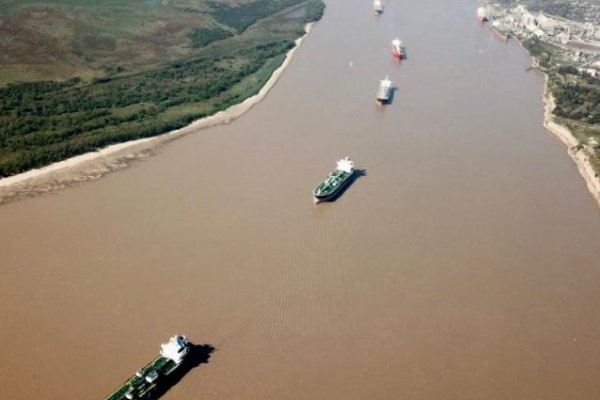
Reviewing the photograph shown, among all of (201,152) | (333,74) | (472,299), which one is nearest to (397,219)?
(472,299)

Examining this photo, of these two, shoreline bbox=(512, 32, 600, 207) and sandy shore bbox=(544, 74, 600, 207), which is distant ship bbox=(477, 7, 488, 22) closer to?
shoreline bbox=(512, 32, 600, 207)

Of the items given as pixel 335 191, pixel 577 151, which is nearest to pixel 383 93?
pixel 577 151

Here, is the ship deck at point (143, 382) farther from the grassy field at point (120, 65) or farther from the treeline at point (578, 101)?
the treeline at point (578, 101)

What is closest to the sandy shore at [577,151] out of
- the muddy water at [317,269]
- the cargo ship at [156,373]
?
the muddy water at [317,269]

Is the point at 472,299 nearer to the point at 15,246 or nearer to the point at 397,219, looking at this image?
the point at 397,219

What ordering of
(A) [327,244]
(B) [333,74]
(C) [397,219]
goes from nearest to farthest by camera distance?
(A) [327,244] → (C) [397,219] → (B) [333,74]
